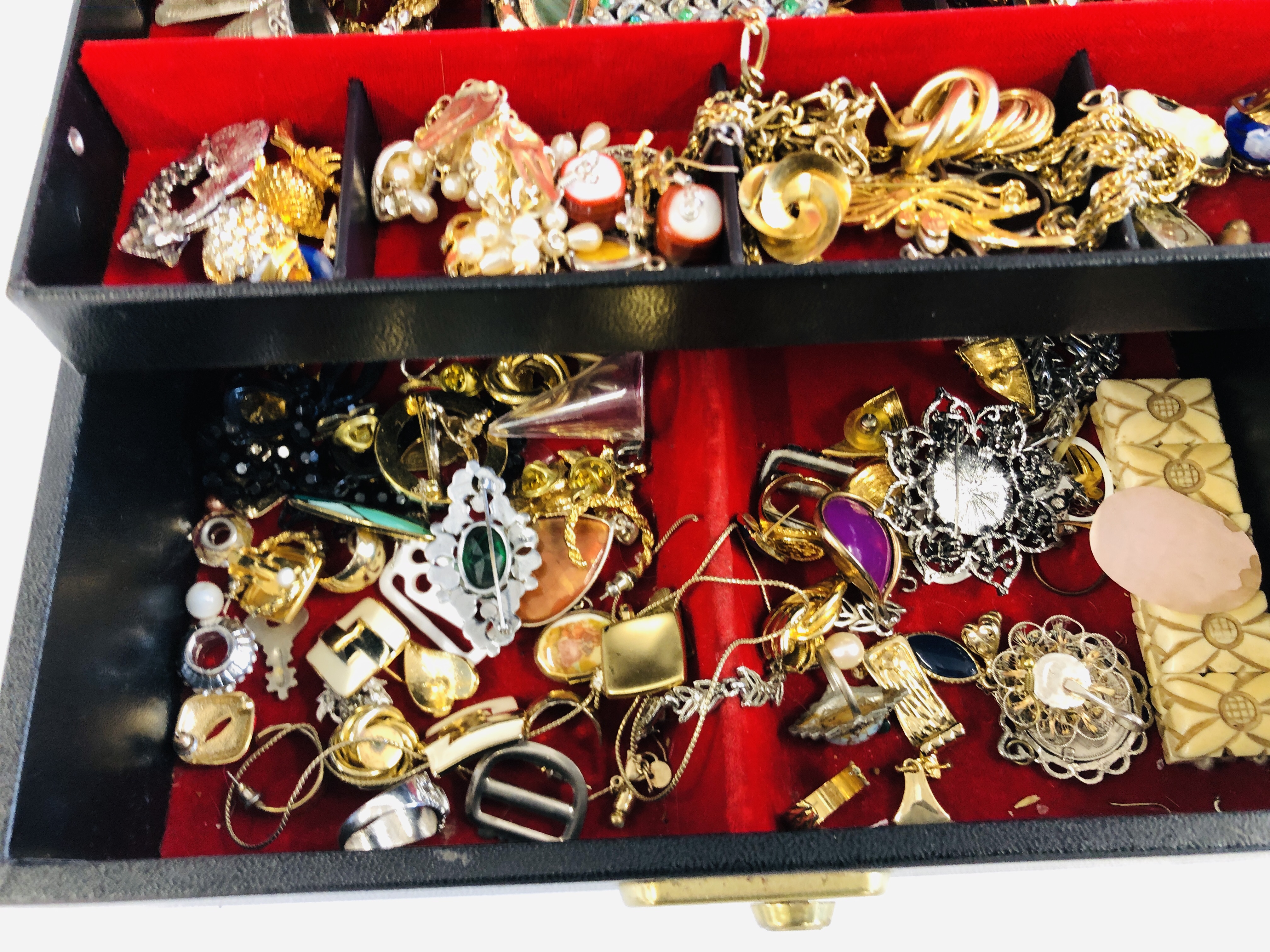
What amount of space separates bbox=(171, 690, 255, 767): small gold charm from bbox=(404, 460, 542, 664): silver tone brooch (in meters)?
0.31

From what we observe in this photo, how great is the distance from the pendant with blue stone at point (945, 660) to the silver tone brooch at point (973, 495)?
0.09m

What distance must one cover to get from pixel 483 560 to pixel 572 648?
18 cm

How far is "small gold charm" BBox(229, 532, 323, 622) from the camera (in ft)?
4.10

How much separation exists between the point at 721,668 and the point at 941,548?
37cm

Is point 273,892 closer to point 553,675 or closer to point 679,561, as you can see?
point 553,675

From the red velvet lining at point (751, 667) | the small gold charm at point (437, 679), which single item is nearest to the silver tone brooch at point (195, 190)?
the red velvet lining at point (751, 667)

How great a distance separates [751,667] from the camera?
123 centimetres

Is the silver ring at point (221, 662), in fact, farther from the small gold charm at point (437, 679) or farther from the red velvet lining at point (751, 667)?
the small gold charm at point (437, 679)

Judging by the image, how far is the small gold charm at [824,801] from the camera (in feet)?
3.70

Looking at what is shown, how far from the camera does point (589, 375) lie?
1362mm

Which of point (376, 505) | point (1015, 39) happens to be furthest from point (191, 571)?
point (1015, 39)

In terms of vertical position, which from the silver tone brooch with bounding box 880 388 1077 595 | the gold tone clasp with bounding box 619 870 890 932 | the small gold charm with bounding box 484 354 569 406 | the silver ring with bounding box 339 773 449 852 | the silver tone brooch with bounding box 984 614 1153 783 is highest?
the small gold charm with bounding box 484 354 569 406

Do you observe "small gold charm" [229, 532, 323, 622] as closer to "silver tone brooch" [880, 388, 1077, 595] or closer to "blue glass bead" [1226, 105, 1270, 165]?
"silver tone brooch" [880, 388, 1077, 595]

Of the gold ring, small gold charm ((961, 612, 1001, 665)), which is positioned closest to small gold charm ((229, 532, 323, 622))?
the gold ring
